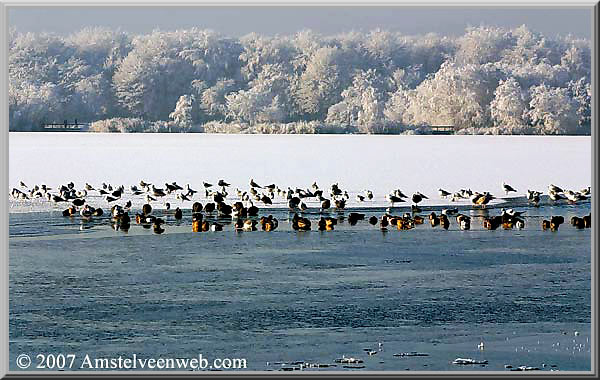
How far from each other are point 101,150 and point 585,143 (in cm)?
900

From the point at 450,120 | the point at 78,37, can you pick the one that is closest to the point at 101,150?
the point at 78,37

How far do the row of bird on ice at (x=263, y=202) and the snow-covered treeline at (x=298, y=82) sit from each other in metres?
6.74

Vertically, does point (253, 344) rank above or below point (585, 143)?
below

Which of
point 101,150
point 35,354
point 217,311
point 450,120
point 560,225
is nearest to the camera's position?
point 35,354

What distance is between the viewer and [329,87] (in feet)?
64.3

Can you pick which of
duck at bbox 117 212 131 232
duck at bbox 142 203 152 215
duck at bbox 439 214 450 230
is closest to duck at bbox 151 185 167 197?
duck at bbox 142 203 152 215

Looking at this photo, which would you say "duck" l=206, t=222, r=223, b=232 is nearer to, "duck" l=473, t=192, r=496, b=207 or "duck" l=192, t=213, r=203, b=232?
"duck" l=192, t=213, r=203, b=232

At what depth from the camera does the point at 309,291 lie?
6012 millimetres

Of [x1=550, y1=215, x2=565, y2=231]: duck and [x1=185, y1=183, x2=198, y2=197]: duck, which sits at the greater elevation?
[x1=185, y1=183, x2=198, y2=197]: duck

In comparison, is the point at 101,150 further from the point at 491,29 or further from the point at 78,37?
the point at 491,29

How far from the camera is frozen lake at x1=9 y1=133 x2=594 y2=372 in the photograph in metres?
4.88

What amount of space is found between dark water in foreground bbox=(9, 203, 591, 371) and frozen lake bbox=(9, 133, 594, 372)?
0.01 meters

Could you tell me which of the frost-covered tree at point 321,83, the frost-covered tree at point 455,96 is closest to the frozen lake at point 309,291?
the frost-covered tree at point 455,96

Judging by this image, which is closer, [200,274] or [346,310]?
[346,310]
